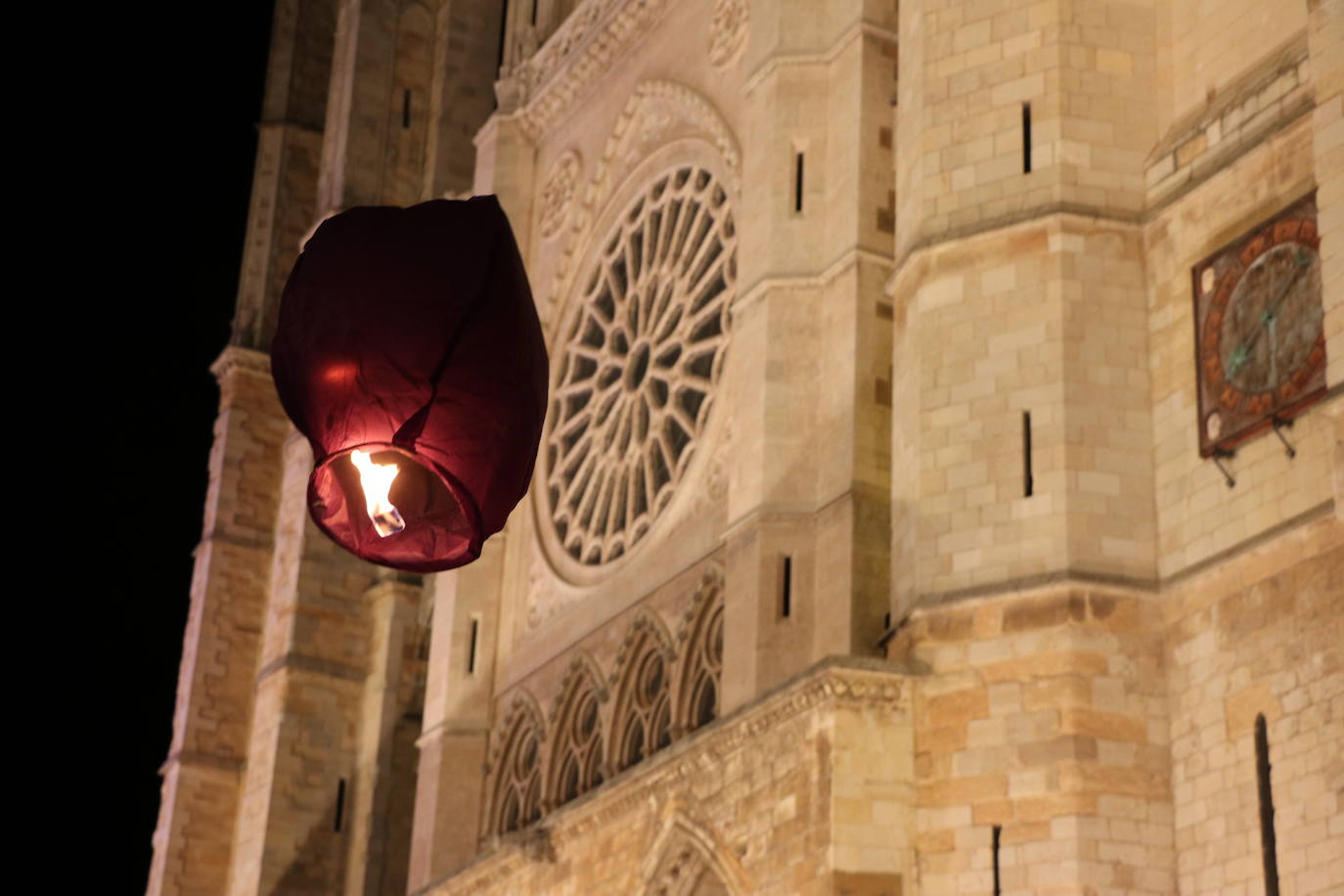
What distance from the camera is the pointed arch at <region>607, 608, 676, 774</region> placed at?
52.6 feet

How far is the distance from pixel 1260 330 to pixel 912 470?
2058 mm

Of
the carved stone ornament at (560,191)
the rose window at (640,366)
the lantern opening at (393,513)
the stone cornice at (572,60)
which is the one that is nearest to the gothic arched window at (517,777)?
the rose window at (640,366)

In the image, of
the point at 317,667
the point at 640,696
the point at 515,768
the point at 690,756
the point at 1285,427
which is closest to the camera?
the point at 1285,427

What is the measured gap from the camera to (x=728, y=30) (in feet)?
57.8

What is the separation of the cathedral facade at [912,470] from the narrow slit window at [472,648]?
0.06 metres

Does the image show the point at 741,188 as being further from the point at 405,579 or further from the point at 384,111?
the point at 384,111

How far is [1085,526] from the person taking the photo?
12.1 metres

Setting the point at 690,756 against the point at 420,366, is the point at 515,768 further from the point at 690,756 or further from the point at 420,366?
the point at 420,366

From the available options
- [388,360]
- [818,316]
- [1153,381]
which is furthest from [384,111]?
[388,360]

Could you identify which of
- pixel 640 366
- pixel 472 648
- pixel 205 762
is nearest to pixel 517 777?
pixel 472 648

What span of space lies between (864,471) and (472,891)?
4413mm

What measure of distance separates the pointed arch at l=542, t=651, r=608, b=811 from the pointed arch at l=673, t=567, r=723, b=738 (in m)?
1.18

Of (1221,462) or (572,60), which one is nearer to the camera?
(1221,462)

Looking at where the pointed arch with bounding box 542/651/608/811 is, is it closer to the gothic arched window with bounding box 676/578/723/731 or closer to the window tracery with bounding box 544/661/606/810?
the window tracery with bounding box 544/661/606/810
